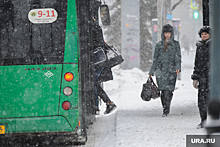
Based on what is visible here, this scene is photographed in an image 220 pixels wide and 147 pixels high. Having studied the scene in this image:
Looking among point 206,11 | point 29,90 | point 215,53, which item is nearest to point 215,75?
point 215,53

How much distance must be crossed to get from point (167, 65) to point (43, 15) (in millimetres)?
3378

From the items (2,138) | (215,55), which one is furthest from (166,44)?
(215,55)

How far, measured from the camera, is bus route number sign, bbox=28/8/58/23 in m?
4.81

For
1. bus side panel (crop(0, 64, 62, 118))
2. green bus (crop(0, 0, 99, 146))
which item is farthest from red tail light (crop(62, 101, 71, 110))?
bus side panel (crop(0, 64, 62, 118))

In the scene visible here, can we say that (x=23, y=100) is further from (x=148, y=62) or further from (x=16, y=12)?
(x=148, y=62)

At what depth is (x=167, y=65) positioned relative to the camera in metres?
7.21

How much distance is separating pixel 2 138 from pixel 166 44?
4129mm

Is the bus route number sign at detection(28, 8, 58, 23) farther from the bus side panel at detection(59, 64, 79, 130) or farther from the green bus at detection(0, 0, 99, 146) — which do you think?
the bus side panel at detection(59, 64, 79, 130)

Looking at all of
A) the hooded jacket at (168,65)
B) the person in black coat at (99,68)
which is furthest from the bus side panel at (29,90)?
the hooded jacket at (168,65)

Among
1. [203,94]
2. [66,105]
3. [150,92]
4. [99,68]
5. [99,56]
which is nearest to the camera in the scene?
[66,105]

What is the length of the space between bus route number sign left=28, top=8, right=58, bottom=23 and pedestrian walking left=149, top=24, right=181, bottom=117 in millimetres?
3109

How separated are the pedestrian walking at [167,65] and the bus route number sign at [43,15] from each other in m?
3.11

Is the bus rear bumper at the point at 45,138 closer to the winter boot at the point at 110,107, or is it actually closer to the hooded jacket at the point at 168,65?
the winter boot at the point at 110,107

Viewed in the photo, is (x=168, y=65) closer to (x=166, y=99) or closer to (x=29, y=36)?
(x=166, y=99)
